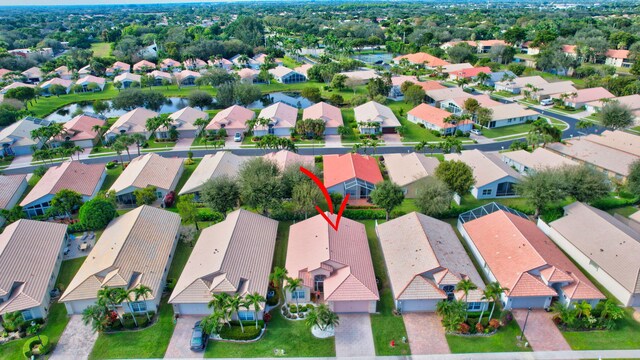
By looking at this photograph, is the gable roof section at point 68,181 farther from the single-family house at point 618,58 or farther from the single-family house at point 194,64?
the single-family house at point 618,58

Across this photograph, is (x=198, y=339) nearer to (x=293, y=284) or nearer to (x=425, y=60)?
(x=293, y=284)

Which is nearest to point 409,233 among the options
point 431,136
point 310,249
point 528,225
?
point 310,249

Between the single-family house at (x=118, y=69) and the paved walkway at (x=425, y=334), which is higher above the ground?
the single-family house at (x=118, y=69)

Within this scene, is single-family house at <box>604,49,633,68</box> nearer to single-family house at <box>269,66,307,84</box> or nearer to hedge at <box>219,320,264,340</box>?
single-family house at <box>269,66,307,84</box>

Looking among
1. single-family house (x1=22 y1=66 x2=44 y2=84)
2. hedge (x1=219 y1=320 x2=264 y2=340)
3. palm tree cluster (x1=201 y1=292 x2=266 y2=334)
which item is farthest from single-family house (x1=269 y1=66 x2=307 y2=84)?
hedge (x1=219 y1=320 x2=264 y2=340)

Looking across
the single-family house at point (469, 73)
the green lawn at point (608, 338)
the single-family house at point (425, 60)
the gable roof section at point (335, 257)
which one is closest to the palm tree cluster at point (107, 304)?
the gable roof section at point (335, 257)
